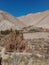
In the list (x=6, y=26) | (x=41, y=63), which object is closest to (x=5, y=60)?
(x=41, y=63)

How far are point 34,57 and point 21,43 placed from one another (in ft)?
10.0

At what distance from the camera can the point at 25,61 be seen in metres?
8.41

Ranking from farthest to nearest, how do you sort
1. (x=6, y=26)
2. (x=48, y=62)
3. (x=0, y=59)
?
(x=6, y=26) < (x=0, y=59) < (x=48, y=62)

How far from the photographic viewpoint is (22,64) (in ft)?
27.6

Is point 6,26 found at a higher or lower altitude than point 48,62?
higher

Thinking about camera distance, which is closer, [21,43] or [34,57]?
[34,57]

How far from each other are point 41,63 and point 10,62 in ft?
3.81

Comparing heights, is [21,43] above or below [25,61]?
above

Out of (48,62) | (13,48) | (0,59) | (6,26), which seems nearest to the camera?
(48,62)

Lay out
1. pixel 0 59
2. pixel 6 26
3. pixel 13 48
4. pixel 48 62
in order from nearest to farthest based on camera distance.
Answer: pixel 48 62 → pixel 0 59 → pixel 13 48 → pixel 6 26

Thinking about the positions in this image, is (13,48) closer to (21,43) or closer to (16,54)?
(21,43)

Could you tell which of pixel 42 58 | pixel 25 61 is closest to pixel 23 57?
pixel 25 61

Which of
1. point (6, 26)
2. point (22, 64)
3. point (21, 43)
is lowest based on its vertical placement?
point (22, 64)

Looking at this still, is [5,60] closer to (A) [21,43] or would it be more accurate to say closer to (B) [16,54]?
(B) [16,54]
